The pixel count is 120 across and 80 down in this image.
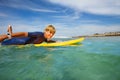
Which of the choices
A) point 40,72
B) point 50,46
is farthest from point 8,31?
point 40,72

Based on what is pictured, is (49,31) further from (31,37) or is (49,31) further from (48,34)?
(31,37)

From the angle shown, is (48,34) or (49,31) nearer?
(49,31)

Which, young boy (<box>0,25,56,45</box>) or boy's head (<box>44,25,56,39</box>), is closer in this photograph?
boy's head (<box>44,25,56,39</box>)

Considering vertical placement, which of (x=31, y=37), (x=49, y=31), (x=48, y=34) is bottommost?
(x=31, y=37)

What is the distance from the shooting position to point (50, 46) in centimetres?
740

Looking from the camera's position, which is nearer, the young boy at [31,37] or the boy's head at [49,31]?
the boy's head at [49,31]

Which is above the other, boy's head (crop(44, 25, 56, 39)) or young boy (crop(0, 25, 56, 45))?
boy's head (crop(44, 25, 56, 39))

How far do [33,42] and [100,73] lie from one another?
477cm

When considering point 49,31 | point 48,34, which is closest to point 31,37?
point 48,34

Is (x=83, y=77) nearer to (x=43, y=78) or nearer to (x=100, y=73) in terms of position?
(x=100, y=73)

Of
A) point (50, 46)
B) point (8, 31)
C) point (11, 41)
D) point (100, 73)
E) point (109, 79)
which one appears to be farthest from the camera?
point (50, 46)

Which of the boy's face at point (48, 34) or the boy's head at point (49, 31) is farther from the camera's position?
the boy's face at point (48, 34)

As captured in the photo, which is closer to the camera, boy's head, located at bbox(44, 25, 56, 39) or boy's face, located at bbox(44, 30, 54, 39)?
boy's head, located at bbox(44, 25, 56, 39)

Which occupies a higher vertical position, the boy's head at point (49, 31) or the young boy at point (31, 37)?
the boy's head at point (49, 31)
